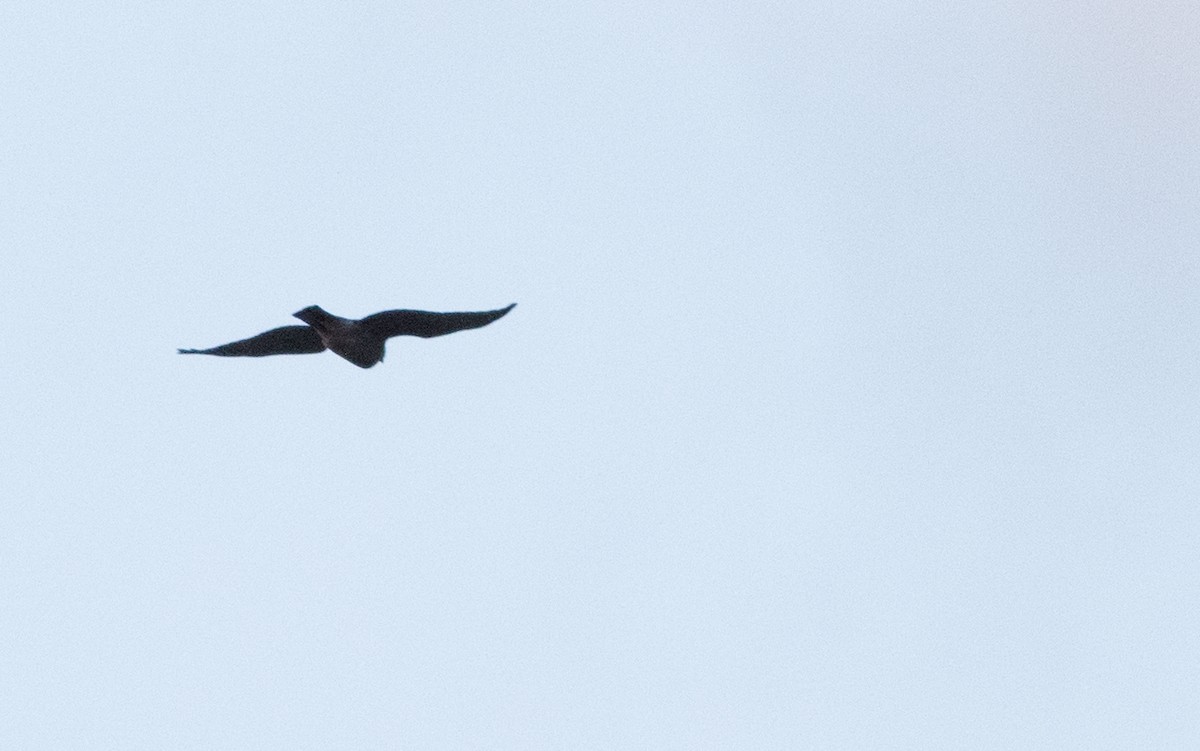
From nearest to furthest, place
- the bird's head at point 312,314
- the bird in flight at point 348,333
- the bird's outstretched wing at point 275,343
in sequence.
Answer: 1. the bird's head at point 312,314
2. the bird in flight at point 348,333
3. the bird's outstretched wing at point 275,343

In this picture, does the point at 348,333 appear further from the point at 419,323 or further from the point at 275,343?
the point at 275,343

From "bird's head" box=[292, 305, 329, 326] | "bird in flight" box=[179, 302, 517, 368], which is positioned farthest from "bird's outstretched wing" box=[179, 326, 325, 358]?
"bird's head" box=[292, 305, 329, 326]

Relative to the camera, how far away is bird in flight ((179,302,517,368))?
83.4 feet

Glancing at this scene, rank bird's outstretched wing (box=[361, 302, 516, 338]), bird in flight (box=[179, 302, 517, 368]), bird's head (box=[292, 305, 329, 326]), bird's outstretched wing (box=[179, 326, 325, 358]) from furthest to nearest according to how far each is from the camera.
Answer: bird's outstretched wing (box=[179, 326, 325, 358]), bird in flight (box=[179, 302, 517, 368]), bird's outstretched wing (box=[361, 302, 516, 338]), bird's head (box=[292, 305, 329, 326])

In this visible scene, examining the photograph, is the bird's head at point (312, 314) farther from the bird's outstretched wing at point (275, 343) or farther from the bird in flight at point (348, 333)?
the bird's outstretched wing at point (275, 343)

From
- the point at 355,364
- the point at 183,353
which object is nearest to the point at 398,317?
the point at 355,364

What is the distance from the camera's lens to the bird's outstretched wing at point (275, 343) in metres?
26.5

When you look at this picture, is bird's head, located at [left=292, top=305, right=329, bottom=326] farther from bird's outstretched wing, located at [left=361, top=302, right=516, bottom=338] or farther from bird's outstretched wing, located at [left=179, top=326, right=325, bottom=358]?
bird's outstretched wing, located at [left=179, top=326, right=325, bottom=358]

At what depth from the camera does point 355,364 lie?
26172mm

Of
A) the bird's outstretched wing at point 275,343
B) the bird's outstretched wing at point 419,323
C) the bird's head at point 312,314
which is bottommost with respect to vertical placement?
the bird's outstretched wing at point 419,323

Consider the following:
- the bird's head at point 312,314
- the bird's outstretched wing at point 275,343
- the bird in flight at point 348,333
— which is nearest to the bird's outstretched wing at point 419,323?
the bird in flight at point 348,333

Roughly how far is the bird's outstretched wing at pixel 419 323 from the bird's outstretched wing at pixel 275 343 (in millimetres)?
1099

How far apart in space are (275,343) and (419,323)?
250 cm

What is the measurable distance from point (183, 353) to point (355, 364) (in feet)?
8.24
